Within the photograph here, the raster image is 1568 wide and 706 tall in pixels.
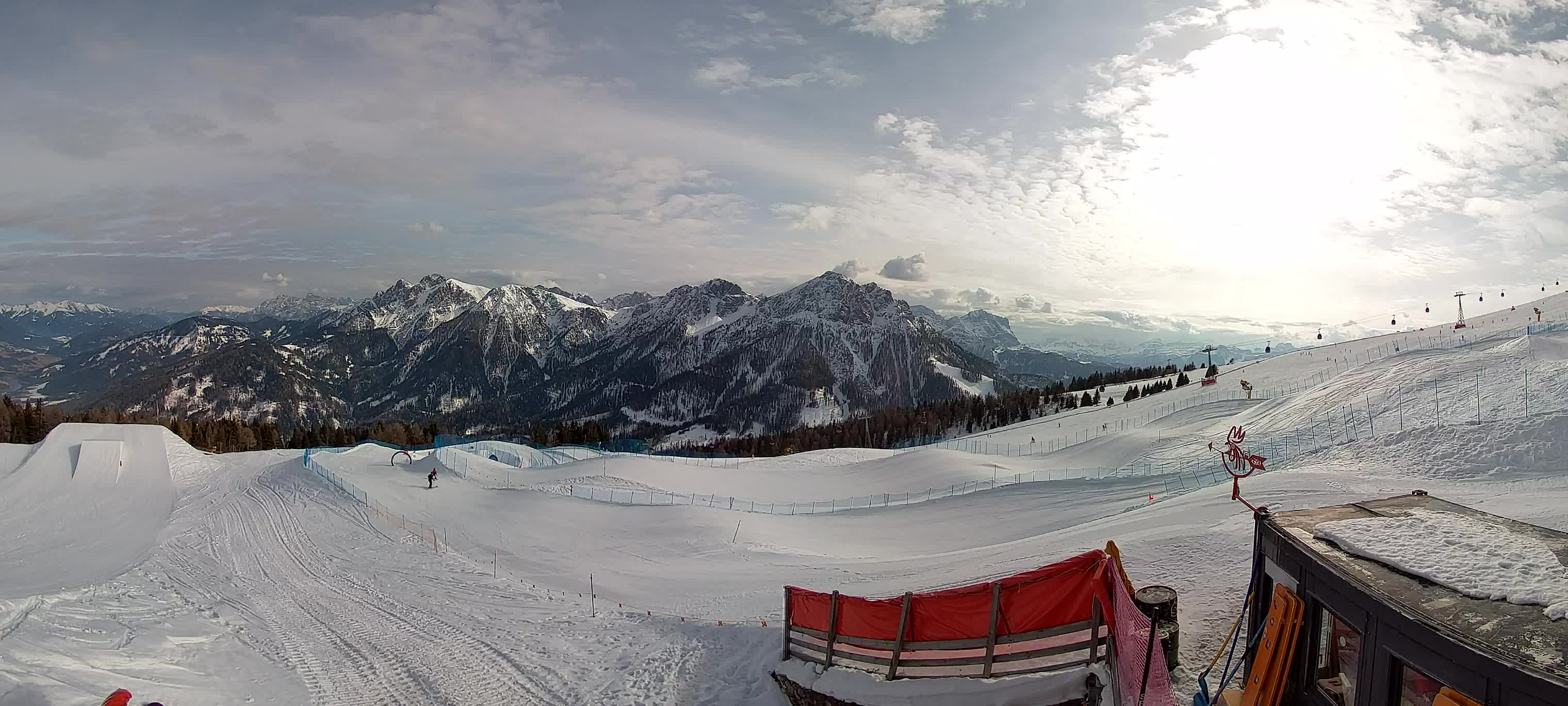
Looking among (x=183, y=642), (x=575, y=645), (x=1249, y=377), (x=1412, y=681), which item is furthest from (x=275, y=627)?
(x=1249, y=377)

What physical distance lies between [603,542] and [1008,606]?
72.5ft

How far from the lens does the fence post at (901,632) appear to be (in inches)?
409

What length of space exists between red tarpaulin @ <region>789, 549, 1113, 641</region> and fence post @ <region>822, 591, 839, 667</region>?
58 cm

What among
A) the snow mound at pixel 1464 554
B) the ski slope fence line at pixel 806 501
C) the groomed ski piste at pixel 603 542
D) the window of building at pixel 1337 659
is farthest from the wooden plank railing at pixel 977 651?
the ski slope fence line at pixel 806 501

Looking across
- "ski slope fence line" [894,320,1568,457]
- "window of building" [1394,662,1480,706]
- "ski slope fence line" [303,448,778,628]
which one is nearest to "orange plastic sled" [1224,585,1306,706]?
"window of building" [1394,662,1480,706]

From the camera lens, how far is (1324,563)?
686 cm

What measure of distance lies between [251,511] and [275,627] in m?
20.6

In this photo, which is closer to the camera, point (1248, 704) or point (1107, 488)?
point (1248, 704)

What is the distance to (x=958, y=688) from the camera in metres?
9.63

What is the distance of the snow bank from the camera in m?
8.88

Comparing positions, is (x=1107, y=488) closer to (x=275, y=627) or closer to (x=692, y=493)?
(x=692, y=493)

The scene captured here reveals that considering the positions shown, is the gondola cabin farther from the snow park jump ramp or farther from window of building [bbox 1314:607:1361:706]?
the snow park jump ramp

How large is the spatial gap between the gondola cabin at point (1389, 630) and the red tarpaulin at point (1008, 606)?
191 centimetres

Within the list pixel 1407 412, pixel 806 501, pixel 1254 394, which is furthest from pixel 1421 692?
pixel 1254 394
